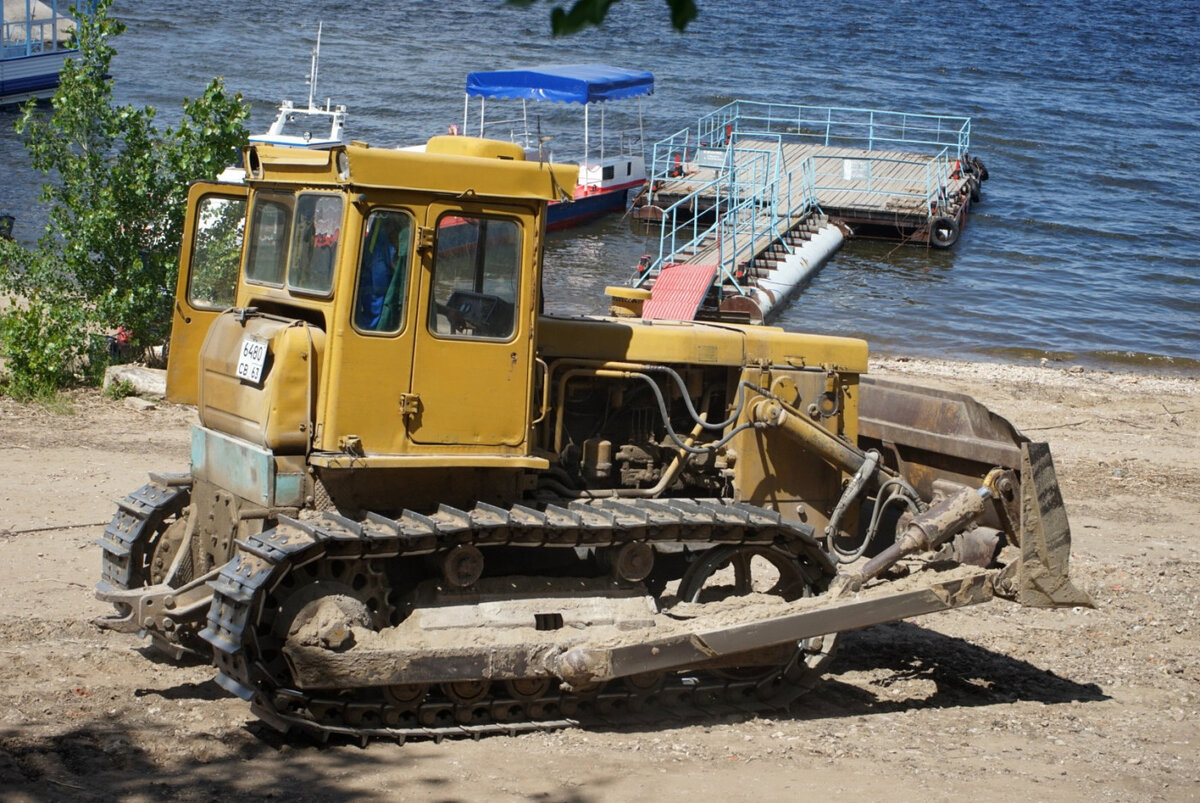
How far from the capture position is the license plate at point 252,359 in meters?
7.32

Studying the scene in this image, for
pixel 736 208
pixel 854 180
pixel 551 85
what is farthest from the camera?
pixel 854 180

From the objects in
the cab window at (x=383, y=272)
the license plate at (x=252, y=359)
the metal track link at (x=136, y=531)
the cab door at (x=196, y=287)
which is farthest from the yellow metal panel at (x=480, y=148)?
the metal track link at (x=136, y=531)

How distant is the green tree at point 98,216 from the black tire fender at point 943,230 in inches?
809

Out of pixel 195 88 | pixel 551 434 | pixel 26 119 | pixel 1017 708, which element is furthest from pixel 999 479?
pixel 195 88

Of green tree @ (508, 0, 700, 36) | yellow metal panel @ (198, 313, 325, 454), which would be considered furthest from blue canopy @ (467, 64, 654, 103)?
green tree @ (508, 0, 700, 36)

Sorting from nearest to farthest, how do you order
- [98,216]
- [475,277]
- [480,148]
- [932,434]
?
[475,277] → [480,148] → [932,434] → [98,216]

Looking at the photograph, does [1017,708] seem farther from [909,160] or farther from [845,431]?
[909,160]

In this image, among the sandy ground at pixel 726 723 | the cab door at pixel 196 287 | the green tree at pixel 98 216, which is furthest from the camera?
the green tree at pixel 98 216

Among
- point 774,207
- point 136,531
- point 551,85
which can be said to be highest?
point 551,85

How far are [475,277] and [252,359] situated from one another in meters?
1.28

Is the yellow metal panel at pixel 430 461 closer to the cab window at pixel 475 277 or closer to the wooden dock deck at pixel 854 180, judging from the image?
the cab window at pixel 475 277

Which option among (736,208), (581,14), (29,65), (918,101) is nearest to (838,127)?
(918,101)

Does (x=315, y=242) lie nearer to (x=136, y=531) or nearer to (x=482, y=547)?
(x=482, y=547)

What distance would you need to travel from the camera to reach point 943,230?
3275 cm
